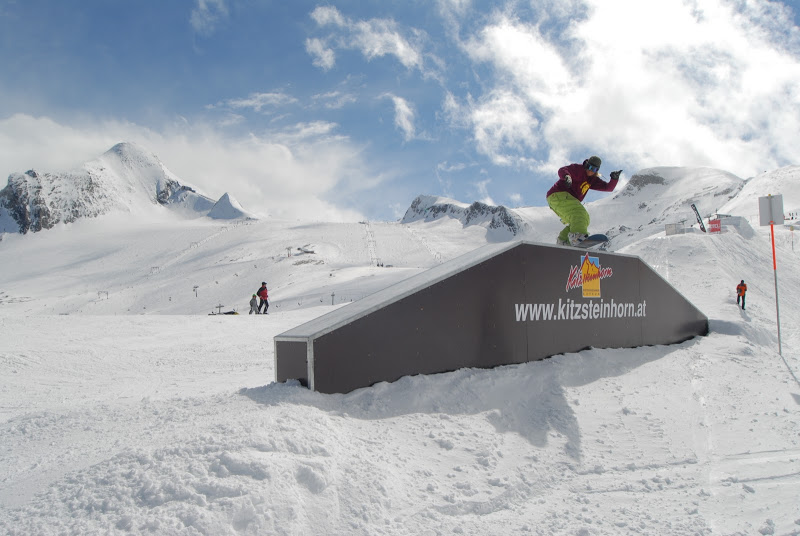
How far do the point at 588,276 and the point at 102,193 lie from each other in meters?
147

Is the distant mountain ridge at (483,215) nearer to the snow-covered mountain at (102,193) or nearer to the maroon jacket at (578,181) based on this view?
the snow-covered mountain at (102,193)

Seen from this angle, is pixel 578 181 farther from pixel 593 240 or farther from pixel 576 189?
pixel 593 240

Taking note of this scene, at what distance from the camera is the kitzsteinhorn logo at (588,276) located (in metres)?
6.89

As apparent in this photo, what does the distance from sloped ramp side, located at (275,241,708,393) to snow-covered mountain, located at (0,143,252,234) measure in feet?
432

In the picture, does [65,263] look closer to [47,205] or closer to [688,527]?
[47,205]

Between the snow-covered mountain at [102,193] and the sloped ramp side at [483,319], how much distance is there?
131594 mm

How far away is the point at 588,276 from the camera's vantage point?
23.6 feet

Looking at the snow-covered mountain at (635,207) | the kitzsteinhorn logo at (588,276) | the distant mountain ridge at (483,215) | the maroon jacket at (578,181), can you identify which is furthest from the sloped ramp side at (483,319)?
the distant mountain ridge at (483,215)

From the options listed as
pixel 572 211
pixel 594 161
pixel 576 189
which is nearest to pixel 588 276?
pixel 572 211

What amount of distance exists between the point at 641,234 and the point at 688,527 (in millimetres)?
41687

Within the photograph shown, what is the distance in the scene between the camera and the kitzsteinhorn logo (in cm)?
689

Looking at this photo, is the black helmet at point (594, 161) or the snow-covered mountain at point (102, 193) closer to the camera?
the black helmet at point (594, 161)

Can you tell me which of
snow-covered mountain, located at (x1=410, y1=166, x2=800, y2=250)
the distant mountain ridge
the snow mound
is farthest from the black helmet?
the snow mound

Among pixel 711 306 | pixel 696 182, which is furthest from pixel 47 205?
pixel 696 182
